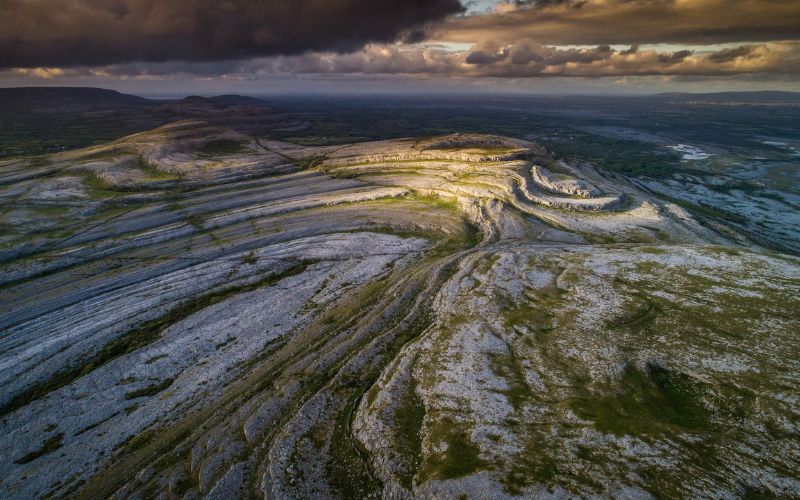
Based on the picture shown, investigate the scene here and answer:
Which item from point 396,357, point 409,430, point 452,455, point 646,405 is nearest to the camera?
point 452,455

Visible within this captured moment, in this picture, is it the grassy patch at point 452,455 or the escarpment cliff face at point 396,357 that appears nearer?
the grassy patch at point 452,455

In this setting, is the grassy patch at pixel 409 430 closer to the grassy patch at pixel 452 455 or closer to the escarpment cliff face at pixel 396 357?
the escarpment cliff face at pixel 396 357

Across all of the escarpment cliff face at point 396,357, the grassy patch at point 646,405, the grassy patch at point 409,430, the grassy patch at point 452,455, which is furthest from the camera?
the grassy patch at point 646,405

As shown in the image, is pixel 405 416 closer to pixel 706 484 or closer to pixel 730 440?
pixel 706 484

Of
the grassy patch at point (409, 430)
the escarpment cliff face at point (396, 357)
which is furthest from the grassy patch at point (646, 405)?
the grassy patch at point (409, 430)

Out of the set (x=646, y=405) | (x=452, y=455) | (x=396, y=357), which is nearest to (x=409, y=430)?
(x=452, y=455)

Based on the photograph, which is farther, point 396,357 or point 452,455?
point 396,357

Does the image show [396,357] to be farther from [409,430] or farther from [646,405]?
[646,405]

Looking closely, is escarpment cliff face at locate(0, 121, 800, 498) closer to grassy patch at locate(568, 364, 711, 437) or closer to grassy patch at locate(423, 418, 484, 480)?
grassy patch at locate(423, 418, 484, 480)
